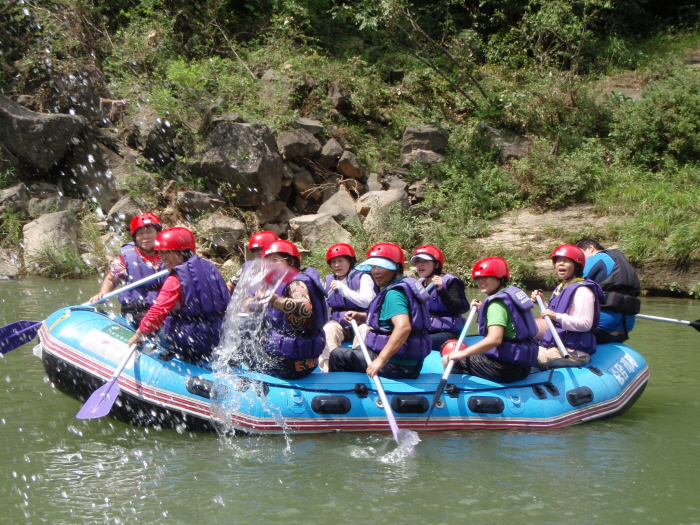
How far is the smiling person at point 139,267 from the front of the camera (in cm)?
582

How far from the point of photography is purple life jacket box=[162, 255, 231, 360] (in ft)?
15.8

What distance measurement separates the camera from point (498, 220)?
13.8m

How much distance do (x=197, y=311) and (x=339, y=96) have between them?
40.1ft

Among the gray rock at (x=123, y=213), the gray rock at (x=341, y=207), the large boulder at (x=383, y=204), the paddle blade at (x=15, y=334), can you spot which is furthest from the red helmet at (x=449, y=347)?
the gray rock at (x=123, y=213)

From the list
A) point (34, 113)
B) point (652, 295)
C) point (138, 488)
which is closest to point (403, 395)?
point (138, 488)

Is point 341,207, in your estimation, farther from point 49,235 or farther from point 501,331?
point 501,331

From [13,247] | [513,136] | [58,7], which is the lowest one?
[13,247]

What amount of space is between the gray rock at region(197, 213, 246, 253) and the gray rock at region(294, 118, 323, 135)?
3.01 metres

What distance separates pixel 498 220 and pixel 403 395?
9405 millimetres

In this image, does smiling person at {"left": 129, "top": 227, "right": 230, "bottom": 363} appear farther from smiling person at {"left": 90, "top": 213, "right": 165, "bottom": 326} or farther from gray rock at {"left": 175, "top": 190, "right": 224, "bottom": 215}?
gray rock at {"left": 175, "top": 190, "right": 224, "bottom": 215}

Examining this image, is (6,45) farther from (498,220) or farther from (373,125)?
(498,220)

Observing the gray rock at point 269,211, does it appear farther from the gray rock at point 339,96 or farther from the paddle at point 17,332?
the paddle at point 17,332

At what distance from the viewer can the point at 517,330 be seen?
4.94 m

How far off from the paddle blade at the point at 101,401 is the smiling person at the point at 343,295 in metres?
1.66
